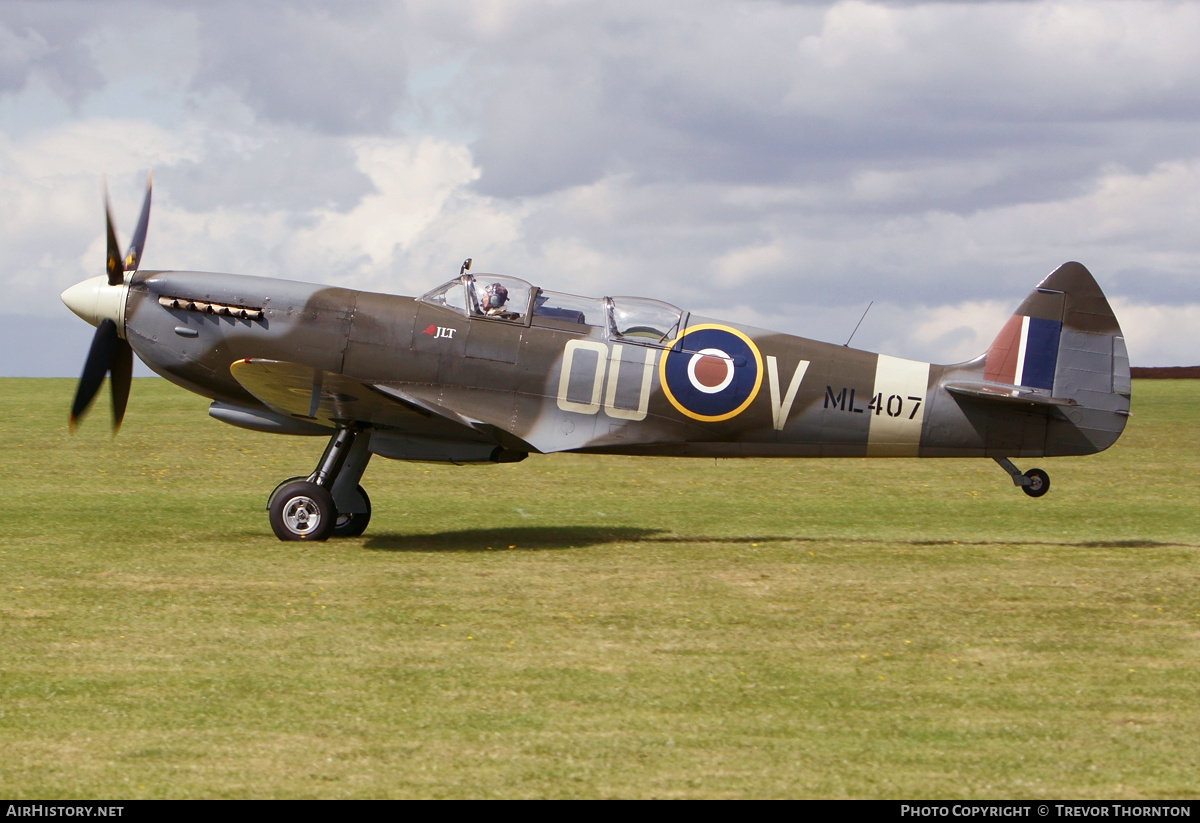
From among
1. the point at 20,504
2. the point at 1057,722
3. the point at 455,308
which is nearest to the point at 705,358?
the point at 455,308

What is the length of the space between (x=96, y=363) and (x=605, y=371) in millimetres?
4827

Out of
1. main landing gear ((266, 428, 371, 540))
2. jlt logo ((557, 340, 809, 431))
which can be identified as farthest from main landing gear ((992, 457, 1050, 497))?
main landing gear ((266, 428, 371, 540))

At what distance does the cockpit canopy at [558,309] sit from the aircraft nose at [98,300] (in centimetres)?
282

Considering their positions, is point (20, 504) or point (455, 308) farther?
point (20, 504)

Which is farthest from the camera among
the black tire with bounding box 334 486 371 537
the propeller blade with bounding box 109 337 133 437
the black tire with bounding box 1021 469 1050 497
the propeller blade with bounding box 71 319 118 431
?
the black tire with bounding box 334 486 371 537

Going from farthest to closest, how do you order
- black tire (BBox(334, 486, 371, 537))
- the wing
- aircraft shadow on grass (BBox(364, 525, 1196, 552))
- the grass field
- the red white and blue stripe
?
black tire (BBox(334, 486, 371, 537)) < the red white and blue stripe < aircraft shadow on grass (BBox(364, 525, 1196, 552)) < the wing < the grass field

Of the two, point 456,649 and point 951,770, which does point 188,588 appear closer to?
point 456,649

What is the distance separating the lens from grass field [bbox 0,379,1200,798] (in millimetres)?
5191

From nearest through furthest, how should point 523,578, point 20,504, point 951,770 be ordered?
point 951,770
point 523,578
point 20,504

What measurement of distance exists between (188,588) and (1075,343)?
8.05 meters

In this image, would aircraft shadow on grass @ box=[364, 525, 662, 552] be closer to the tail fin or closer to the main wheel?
the main wheel

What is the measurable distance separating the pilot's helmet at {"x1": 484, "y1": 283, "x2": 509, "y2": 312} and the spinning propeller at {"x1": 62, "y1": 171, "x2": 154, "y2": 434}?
11.0 feet

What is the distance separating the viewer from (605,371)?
1108 cm
